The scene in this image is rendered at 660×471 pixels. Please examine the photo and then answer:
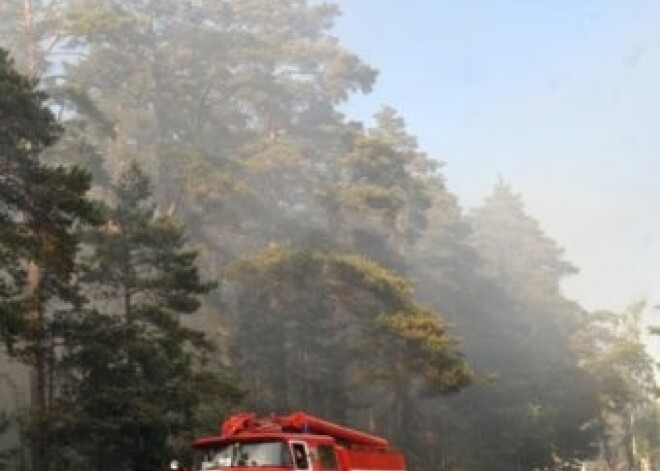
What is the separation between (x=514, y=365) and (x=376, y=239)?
18.6 meters

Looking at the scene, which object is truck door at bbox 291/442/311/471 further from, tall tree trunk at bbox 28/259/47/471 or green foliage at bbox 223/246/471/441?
green foliage at bbox 223/246/471/441

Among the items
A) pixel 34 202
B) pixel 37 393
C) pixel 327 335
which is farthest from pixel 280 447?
pixel 327 335

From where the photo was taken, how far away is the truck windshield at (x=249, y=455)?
1550 cm

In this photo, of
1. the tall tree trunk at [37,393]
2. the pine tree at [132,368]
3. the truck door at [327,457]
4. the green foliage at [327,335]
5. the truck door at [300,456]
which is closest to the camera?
the truck door at [300,456]

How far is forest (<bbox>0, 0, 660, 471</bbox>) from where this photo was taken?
82.9 ft

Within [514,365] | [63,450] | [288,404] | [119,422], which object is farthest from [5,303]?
[514,365]

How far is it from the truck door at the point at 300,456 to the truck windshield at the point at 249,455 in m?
0.15

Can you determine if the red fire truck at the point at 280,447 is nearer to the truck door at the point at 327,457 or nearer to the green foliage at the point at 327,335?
the truck door at the point at 327,457

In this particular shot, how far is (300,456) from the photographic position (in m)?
15.9

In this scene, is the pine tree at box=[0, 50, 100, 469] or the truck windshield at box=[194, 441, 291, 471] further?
the pine tree at box=[0, 50, 100, 469]

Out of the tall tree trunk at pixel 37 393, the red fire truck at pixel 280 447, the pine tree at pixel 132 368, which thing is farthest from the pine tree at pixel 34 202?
the red fire truck at pixel 280 447

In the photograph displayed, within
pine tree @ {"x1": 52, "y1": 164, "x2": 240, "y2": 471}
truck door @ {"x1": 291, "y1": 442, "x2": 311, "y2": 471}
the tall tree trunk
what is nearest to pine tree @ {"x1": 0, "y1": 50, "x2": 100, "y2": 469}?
the tall tree trunk

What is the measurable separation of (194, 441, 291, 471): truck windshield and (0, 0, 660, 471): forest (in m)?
6.64

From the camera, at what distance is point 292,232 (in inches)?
2000
